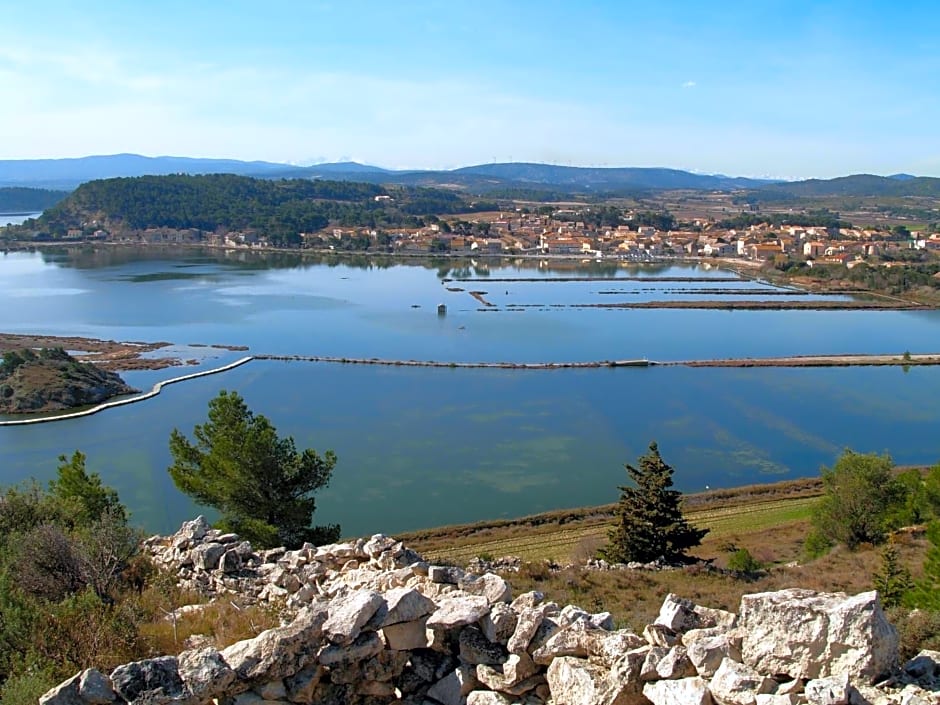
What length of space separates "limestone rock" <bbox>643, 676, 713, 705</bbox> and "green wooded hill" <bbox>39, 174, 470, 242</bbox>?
85.8 meters

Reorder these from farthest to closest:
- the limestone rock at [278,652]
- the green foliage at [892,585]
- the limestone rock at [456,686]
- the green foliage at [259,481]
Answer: the green foliage at [259,481]
the green foliage at [892,585]
the limestone rock at [456,686]
the limestone rock at [278,652]

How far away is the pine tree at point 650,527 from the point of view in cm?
1046

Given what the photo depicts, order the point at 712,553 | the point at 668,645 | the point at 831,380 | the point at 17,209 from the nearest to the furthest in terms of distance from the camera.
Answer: the point at 668,645 < the point at 712,553 < the point at 831,380 < the point at 17,209

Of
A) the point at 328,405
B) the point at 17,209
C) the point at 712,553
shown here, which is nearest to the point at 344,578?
the point at 712,553

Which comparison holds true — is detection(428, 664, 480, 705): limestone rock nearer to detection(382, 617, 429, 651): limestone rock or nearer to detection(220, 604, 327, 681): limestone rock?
detection(382, 617, 429, 651): limestone rock

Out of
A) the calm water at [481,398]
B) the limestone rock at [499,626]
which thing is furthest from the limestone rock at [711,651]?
the calm water at [481,398]

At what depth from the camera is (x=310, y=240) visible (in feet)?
284

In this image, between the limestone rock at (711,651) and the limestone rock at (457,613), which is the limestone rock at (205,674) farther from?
the limestone rock at (711,651)

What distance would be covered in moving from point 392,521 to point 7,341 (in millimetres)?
27503

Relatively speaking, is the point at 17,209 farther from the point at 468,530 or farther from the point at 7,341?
the point at 468,530

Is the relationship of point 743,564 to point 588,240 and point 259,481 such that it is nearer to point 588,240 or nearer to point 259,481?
point 259,481

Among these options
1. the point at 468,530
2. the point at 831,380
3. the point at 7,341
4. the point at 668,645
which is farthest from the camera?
the point at 7,341

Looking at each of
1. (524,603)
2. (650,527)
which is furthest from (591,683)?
(650,527)

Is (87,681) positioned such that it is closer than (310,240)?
Yes
